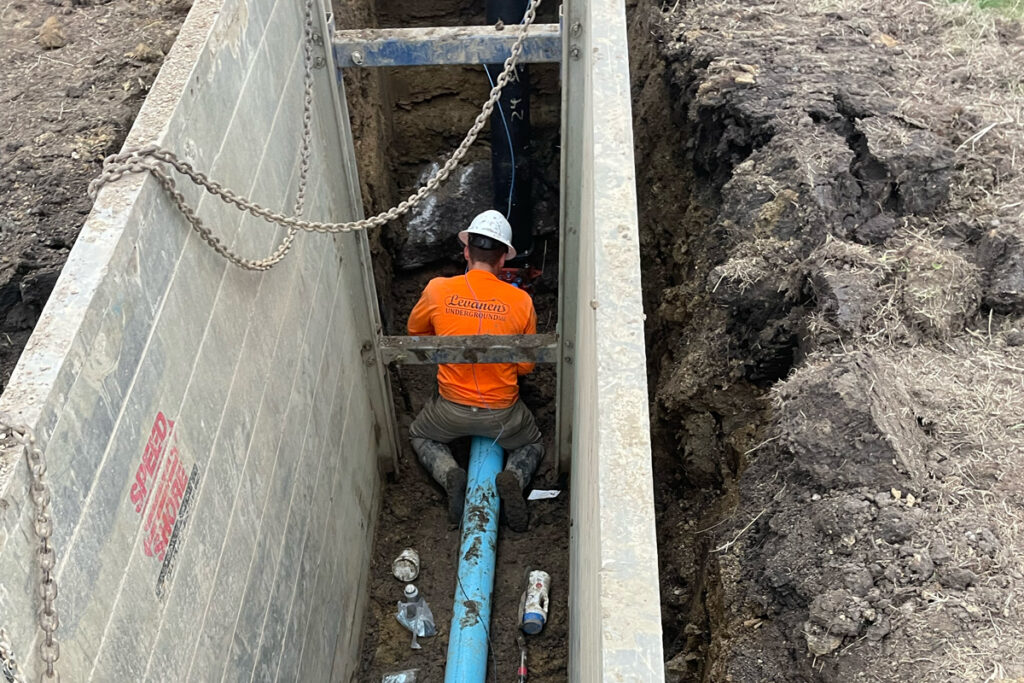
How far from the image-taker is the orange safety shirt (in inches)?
189

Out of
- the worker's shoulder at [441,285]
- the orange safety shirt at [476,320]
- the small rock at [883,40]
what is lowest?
the orange safety shirt at [476,320]

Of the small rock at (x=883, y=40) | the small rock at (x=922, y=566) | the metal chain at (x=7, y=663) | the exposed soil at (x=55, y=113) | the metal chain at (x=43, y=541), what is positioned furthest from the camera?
the small rock at (x=883, y=40)

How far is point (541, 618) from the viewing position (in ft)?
14.3

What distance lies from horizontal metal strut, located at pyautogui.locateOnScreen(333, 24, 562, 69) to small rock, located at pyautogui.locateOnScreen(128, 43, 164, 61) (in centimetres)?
77

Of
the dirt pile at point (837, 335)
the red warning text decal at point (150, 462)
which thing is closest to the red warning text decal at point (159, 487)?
the red warning text decal at point (150, 462)

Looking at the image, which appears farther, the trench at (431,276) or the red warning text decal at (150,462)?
the trench at (431,276)

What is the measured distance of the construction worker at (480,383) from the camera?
479 cm

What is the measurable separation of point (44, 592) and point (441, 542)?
10.8ft

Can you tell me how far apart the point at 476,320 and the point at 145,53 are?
6.79 feet

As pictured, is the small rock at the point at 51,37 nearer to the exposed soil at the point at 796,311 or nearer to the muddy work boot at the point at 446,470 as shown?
the exposed soil at the point at 796,311

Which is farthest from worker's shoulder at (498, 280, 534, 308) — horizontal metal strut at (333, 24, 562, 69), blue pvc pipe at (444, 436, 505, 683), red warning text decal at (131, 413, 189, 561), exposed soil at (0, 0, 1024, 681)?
red warning text decal at (131, 413, 189, 561)

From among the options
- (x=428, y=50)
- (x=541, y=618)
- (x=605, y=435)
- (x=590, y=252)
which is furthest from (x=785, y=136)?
(x=541, y=618)

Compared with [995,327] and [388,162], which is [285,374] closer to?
[995,327]

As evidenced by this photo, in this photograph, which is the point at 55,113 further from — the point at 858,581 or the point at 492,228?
the point at 858,581
